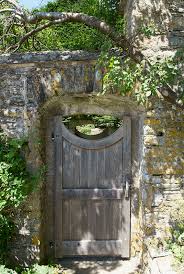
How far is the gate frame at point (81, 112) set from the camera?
16.1 ft

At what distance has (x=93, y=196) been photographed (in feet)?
16.9

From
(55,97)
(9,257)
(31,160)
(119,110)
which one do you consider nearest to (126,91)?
(119,110)

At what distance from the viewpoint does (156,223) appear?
4594mm

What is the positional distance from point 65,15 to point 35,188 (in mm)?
2289

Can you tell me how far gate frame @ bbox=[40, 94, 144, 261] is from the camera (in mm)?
4898

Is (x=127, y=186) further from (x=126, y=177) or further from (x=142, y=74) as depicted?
(x=142, y=74)

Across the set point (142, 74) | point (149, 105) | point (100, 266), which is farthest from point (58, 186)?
point (142, 74)

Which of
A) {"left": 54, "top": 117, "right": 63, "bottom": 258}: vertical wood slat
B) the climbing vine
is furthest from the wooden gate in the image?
the climbing vine

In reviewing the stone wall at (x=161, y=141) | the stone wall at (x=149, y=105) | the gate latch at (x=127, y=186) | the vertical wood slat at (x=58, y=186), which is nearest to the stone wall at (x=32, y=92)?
the stone wall at (x=149, y=105)

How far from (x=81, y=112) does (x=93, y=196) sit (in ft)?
4.11

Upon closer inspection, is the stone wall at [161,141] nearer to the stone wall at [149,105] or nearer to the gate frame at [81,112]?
the stone wall at [149,105]

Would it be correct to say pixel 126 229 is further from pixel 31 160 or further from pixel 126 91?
pixel 126 91

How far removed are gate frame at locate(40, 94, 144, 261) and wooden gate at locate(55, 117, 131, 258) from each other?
8 cm

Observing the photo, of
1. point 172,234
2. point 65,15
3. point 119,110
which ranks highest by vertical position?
A: point 65,15
